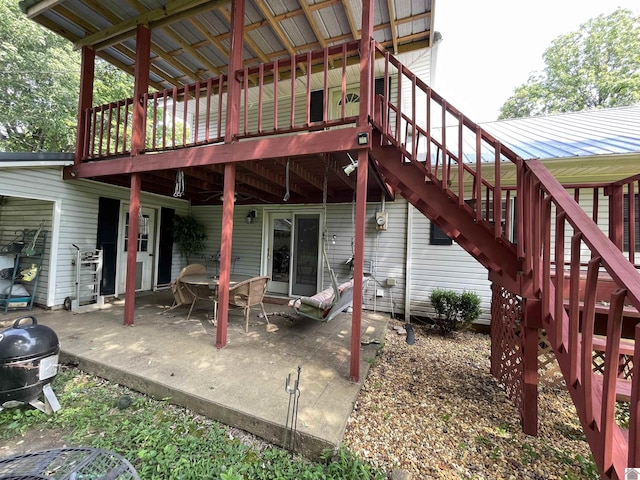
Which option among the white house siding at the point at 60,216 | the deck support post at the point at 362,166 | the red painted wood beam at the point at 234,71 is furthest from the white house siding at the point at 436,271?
the white house siding at the point at 60,216

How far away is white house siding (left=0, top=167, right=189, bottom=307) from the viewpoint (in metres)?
4.53

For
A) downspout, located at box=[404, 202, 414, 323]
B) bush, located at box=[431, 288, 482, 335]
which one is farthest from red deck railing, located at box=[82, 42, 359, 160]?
bush, located at box=[431, 288, 482, 335]

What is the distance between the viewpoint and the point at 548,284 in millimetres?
1920

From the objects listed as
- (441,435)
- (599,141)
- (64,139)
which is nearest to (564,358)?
(441,435)

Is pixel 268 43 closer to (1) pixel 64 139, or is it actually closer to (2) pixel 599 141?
(2) pixel 599 141

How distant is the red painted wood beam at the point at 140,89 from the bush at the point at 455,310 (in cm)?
556

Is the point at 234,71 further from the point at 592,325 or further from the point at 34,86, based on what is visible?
the point at 34,86

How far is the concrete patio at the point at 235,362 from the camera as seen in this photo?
212cm

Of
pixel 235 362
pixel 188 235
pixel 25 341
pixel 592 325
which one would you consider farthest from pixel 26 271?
pixel 592 325

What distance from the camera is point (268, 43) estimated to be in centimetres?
471

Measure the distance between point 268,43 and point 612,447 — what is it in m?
6.04

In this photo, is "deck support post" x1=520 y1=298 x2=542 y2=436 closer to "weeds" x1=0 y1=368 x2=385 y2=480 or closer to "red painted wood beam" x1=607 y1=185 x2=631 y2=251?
"red painted wood beam" x1=607 y1=185 x2=631 y2=251

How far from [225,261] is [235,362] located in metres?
1.19

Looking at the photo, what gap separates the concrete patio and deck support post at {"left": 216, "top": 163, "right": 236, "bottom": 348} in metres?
0.24
